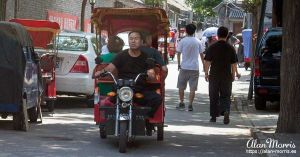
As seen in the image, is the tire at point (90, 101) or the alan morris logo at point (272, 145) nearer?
the alan morris logo at point (272, 145)

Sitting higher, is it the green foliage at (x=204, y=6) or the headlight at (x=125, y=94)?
the green foliage at (x=204, y=6)

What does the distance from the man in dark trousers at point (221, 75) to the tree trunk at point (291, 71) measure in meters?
2.63

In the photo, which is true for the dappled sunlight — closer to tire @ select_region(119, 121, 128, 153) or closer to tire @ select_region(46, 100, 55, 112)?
tire @ select_region(46, 100, 55, 112)

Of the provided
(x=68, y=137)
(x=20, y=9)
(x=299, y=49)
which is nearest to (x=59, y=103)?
(x=68, y=137)

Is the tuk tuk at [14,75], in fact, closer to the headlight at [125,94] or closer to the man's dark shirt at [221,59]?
the headlight at [125,94]

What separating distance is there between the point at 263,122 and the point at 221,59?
1395mm

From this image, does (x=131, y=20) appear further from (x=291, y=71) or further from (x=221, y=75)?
(x=291, y=71)

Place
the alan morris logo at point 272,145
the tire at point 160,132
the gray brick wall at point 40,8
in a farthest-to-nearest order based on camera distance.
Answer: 1. the gray brick wall at point 40,8
2. the tire at point 160,132
3. the alan morris logo at point 272,145

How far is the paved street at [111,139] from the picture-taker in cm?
1026

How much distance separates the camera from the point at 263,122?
14445 mm

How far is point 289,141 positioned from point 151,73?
2.15m

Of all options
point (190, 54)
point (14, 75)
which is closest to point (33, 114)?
point (14, 75)

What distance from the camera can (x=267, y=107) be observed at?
18.1m

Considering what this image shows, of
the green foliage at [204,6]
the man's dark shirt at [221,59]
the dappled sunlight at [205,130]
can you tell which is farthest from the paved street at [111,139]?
the green foliage at [204,6]
